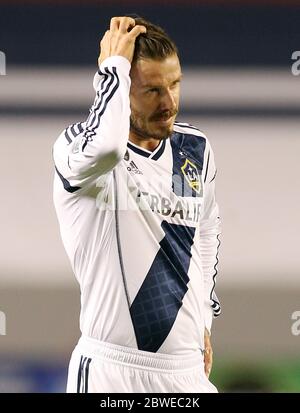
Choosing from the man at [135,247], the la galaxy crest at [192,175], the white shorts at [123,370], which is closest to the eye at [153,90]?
the man at [135,247]

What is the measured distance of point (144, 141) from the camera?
8.14 feet

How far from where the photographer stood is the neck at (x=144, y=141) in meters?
2.46

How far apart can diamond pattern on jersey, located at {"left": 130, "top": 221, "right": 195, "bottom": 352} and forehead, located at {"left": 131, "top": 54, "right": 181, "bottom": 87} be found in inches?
14.9

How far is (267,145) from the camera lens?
426 cm

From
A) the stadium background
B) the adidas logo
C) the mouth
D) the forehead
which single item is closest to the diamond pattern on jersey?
the adidas logo

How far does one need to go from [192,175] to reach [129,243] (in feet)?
1.08

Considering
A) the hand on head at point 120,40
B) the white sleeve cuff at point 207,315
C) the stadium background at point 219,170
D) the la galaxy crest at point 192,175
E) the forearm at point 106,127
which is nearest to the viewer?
the forearm at point 106,127

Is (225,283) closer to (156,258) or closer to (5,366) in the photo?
(5,366)

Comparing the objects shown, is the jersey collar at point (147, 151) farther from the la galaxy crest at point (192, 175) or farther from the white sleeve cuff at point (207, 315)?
the white sleeve cuff at point (207, 315)

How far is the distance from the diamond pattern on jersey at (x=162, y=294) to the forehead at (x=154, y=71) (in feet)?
1.24

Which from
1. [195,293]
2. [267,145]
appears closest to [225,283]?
[267,145]

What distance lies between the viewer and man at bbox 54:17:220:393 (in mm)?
2338

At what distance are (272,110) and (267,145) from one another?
184 millimetres

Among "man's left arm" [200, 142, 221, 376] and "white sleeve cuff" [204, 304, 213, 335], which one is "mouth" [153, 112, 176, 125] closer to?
"man's left arm" [200, 142, 221, 376]
